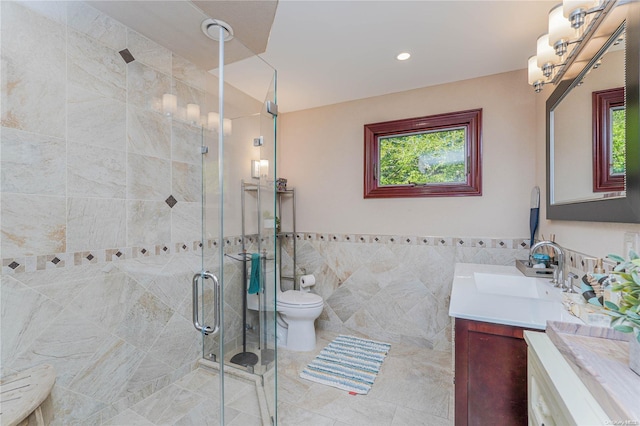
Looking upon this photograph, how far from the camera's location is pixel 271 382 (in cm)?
181

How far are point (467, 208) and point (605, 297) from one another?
5.26 feet

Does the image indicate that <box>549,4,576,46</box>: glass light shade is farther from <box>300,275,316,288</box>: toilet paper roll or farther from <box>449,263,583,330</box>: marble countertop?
<box>300,275,316,288</box>: toilet paper roll

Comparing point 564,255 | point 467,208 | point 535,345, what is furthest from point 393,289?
point 535,345

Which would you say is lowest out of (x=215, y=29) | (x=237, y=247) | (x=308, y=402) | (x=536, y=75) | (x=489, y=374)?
(x=308, y=402)

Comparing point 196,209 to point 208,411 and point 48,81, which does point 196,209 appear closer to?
point 48,81

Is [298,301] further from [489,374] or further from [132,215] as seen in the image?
[489,374]

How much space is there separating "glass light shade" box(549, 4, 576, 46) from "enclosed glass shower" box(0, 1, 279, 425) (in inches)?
60.0

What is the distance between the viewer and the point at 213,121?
2.09m

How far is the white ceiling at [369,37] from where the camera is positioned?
1.62 metres

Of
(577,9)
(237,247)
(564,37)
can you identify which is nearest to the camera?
(577,9)

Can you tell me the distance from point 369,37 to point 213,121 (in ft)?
4.02

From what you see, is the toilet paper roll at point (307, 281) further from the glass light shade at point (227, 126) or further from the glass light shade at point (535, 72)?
the glass light shade at point (535, 72)

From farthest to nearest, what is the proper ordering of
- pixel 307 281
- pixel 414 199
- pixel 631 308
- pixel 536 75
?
pixel 307 281
pixel 414 199
pixel 536 75
pixel 631 308

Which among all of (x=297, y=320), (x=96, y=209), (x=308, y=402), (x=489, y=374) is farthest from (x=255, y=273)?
(x=489, y=374)
